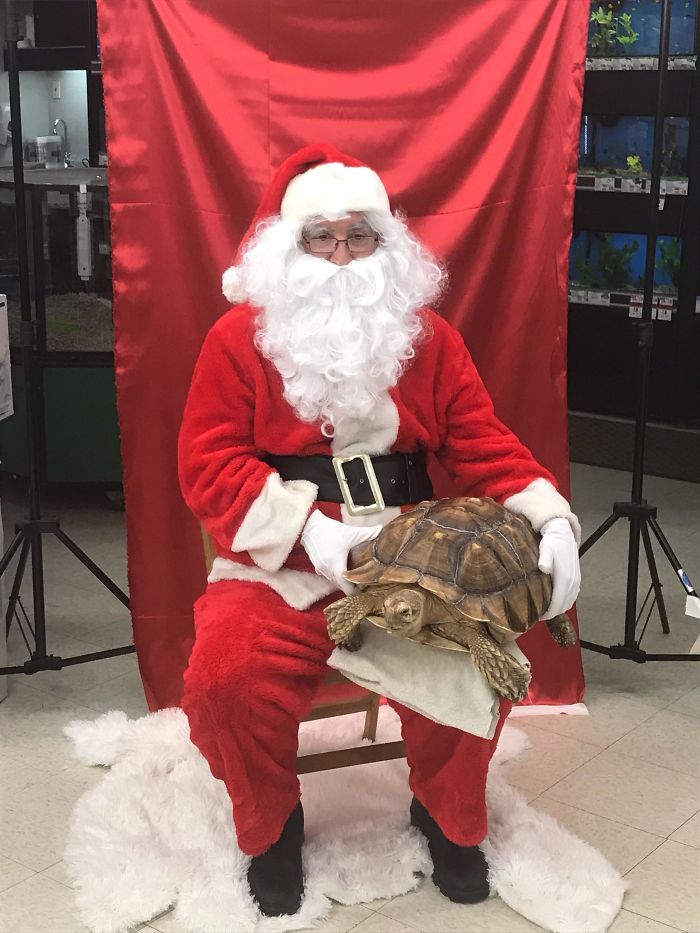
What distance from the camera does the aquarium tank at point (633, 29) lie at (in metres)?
5.06

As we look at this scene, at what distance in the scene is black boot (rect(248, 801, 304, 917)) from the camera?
211cm

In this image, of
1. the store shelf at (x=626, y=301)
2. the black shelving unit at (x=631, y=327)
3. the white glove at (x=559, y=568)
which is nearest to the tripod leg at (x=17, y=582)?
the white glove at (x=559, y=568)

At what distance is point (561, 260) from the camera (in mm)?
2756

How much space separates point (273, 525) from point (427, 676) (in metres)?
0.41

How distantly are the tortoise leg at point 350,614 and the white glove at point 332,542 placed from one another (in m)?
0.05

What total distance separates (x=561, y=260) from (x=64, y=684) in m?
1.66

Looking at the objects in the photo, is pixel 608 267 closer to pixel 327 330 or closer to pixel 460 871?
pixel 327 330

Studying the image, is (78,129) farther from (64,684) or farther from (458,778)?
(458,778)

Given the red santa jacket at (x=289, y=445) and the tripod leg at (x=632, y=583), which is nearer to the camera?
the red santa jacket at (x=289, y=445)

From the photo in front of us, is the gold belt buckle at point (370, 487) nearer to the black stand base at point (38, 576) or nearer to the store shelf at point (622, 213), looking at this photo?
the black stand base at point (38, 576)

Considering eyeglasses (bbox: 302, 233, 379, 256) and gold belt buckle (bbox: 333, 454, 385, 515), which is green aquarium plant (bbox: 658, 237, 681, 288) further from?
gold belt buckle (bbox: 333, 454, 385, 515)

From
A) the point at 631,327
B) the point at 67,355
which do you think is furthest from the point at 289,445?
the point at 631,327

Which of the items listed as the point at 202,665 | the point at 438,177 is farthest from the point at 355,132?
the point at 202,665

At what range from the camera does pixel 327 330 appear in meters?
2.29
